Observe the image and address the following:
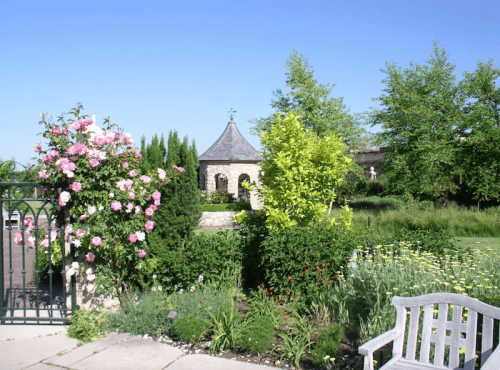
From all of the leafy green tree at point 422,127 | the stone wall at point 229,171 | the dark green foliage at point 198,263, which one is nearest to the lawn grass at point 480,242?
the leafy green tree at point 422,127

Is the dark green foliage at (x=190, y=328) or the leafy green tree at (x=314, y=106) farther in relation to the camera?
the leafy green tree at (x=314, y=106)

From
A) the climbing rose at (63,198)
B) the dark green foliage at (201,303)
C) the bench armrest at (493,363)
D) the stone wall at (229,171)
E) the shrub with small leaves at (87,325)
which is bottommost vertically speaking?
the shrub with small leaves at (87,325)

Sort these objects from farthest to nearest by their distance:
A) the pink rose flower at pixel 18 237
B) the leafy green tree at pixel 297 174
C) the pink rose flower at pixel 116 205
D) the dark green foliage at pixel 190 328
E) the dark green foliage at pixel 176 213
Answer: the leafy green tree at pixel 297 174 < the dark green foliage at pixel 176 213 < the pink rose flower at pixel 18 237 < the pink rose flower at pixel 116 205 < the dark green foliage at pixel 190 328

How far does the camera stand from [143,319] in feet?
15.6

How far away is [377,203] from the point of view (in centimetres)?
2234

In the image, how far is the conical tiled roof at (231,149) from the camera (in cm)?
2331

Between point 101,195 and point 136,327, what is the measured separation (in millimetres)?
1528

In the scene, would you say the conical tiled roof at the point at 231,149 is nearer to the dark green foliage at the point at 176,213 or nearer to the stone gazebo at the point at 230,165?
the stone gazebo at the point at 230,165

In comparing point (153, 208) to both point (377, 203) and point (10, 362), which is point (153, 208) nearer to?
point (10, 362)

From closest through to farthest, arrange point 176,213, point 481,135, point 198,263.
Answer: point 198,263, point 176,213, point 481,135

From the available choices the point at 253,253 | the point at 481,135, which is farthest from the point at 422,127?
the point at 253,253

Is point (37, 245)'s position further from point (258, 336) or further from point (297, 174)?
point (297, 174)

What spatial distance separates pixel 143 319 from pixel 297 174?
9.75 ft

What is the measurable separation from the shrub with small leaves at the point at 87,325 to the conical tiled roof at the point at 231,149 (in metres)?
18.5
